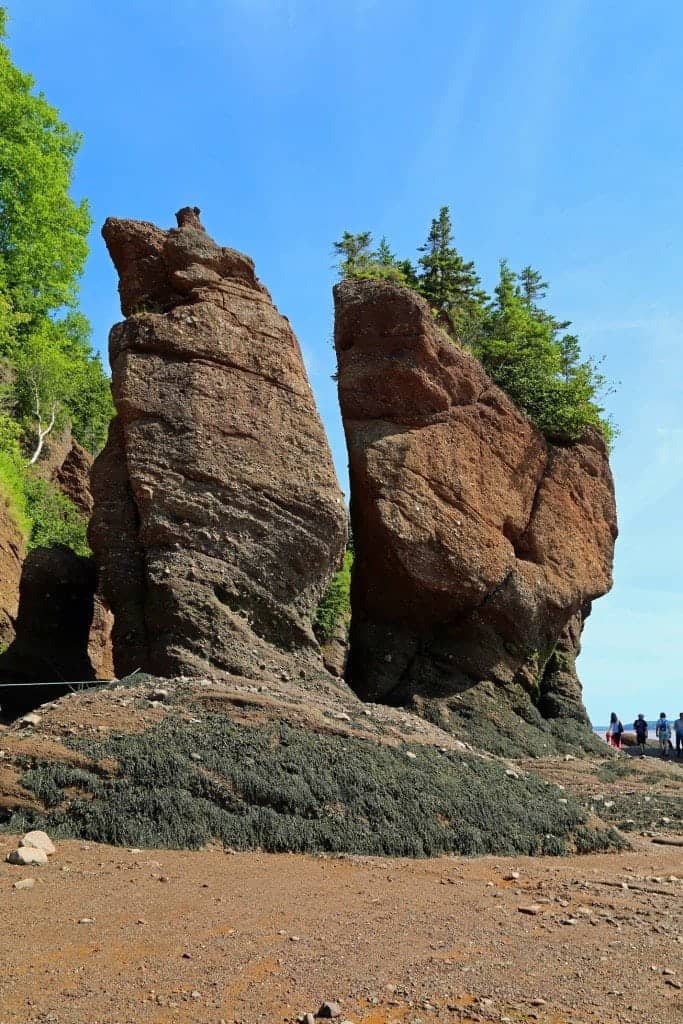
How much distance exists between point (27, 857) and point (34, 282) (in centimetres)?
2197

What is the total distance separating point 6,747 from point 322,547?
6.09 meters

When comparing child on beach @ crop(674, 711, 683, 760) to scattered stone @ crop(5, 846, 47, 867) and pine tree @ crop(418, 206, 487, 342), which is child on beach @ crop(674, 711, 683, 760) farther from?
scattered stone @ crop(5, 846, 47, 867)

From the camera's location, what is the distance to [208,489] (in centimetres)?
1173

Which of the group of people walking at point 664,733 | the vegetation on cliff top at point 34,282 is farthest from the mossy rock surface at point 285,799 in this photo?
the group of people walking at point 664,733

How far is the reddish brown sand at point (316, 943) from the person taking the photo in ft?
12.9

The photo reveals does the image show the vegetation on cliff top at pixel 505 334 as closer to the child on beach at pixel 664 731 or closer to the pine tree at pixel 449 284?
the pine tree at pixel 449 284

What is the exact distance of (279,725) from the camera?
8.75 meters

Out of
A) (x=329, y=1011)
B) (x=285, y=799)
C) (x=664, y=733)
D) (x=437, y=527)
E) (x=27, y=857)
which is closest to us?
(x=329, y=1011)

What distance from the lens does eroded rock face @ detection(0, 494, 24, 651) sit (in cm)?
1298

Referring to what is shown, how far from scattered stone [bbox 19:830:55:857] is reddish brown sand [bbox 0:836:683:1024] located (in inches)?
5.4

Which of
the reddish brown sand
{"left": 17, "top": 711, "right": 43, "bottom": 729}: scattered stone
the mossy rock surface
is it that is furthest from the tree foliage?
the reddish brown sand

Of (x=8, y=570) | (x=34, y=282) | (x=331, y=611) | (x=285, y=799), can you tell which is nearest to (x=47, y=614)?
(x=8, y=570)

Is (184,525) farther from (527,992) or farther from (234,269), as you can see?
(527,992)

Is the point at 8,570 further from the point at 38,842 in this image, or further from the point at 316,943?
the point at 316,943
